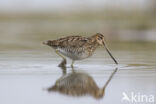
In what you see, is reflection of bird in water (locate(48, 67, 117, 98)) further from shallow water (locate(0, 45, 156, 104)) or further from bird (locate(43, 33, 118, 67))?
bird (locate(43, 33, 118, 67))

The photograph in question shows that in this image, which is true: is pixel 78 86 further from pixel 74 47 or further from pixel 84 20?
pixel 84 20

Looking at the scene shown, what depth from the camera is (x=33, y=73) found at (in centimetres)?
1015

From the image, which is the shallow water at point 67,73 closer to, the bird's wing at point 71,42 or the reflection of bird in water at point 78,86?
the reflection of bird in water at point 78,86

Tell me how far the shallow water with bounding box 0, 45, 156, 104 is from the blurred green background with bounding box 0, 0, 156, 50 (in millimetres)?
6042

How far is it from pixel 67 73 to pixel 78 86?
1543 mm

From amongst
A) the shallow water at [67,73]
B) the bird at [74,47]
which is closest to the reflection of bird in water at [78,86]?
the shallow water at [67,73]

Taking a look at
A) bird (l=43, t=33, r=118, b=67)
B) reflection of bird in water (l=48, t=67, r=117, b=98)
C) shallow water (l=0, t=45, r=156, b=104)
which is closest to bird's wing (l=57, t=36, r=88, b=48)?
bird (l=43, t=33, r=118, b=67)

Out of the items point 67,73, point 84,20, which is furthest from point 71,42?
point 84,20

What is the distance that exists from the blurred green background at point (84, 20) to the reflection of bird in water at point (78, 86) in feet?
29.8

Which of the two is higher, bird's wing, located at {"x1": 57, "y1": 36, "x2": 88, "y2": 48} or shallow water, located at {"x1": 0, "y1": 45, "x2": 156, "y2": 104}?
bird's wing, located at {"x1": 57, "y1": 36, "x2": 88, "y2": 48}

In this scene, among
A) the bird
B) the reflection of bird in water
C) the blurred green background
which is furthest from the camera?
the blurred green background

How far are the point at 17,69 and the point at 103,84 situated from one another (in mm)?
2303

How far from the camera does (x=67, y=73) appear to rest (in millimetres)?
10258

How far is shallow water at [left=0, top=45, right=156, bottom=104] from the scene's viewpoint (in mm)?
7855
